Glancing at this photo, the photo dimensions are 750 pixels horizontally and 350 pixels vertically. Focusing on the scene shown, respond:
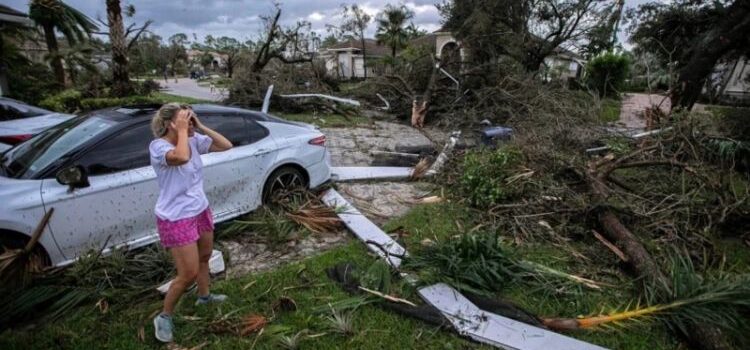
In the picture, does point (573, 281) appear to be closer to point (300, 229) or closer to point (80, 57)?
point (300, 229)

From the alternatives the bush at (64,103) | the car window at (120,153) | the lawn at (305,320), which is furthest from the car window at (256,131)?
the bush at (64,103)

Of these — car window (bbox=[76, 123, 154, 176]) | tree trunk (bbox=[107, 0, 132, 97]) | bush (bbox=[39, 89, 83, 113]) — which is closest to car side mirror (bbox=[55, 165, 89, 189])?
car window (bbox=[76, 123, 154, 176])

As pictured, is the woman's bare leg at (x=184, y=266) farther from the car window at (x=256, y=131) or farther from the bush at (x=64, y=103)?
the bush at (x=64, y=103)

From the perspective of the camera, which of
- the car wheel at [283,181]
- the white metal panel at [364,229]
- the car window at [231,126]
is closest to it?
the white metal panel at [364,229]

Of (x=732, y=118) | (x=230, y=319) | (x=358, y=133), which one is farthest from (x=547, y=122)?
(x=230, y=319)

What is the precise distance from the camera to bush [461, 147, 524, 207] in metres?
5.02

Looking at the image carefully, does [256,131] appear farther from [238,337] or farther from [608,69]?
[608,69]

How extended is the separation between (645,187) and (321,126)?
8.20 meters

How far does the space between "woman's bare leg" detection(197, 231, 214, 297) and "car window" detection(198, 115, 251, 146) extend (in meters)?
1.76

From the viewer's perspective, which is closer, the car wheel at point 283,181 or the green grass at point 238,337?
the green grass at point 238,337

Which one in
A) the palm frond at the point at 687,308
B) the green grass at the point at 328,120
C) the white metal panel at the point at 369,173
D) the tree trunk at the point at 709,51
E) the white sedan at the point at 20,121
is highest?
the tree trunk at the point at 709,51

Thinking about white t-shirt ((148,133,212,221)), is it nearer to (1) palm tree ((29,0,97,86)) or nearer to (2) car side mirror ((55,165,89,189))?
(2) car side mirror ((55,165,89,189))

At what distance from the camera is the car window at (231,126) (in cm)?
430

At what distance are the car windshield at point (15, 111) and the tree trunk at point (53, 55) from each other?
11273 millimetres
